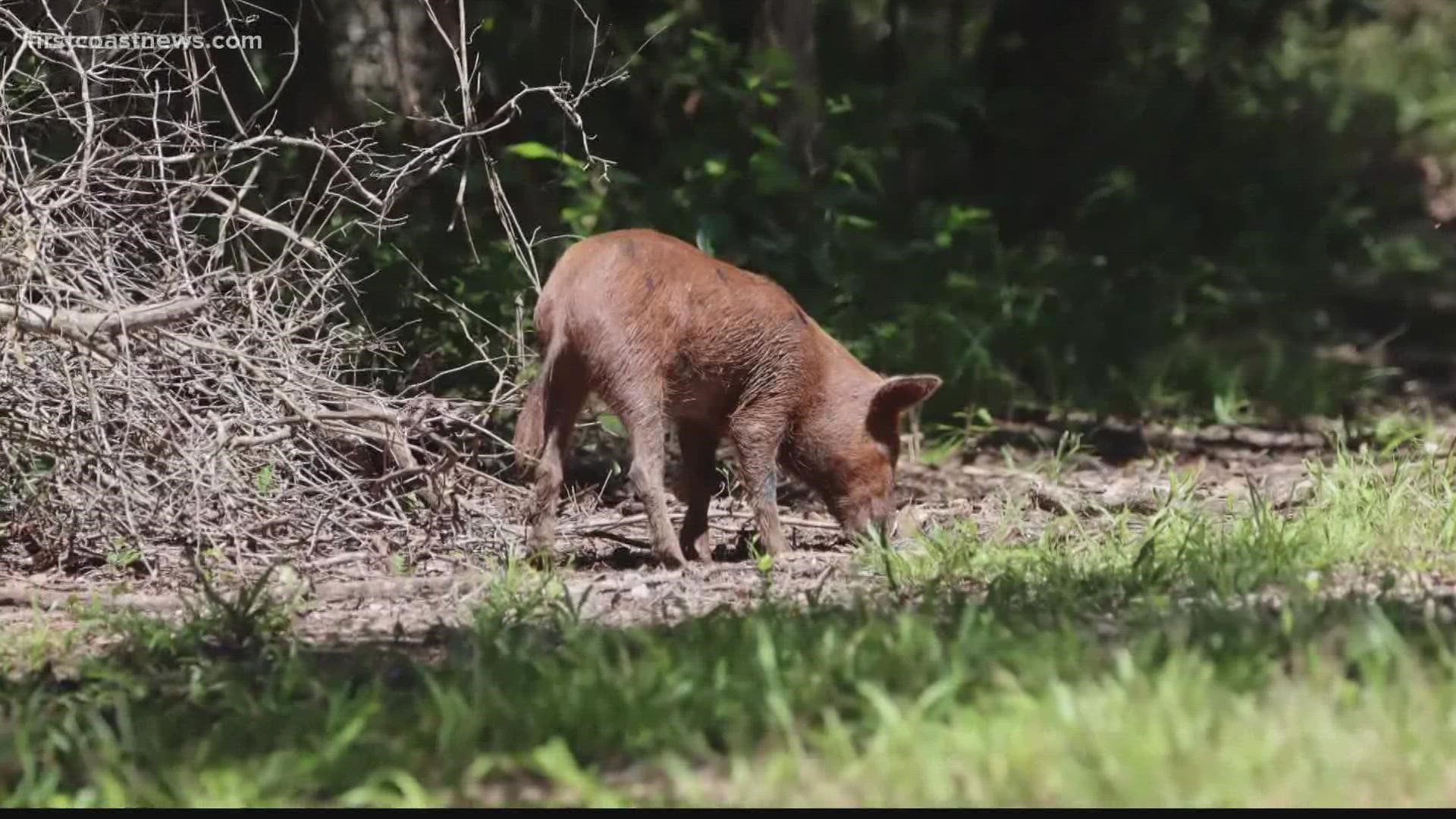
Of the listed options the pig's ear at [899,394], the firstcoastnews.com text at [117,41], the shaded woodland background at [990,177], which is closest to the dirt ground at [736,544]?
the pig's ear at [899,394]

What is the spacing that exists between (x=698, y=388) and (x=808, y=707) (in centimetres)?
327

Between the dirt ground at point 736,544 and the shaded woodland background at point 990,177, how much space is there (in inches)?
29.8

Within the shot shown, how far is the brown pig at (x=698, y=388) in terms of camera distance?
21.8 feet

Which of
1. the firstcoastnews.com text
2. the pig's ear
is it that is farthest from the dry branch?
the pig's ear

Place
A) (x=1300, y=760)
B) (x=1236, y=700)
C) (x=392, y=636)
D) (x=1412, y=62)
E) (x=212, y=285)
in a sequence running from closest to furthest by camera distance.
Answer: (x=1300, y=760)
(x=1236, y=700)
(x=392, y=636)
(x=212, y=285)
(x=1412, y=62)

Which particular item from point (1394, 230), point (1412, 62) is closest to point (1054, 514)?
point (1394, 230)

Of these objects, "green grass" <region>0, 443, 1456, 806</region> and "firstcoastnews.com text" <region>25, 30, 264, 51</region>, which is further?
"firstcoastnews.com text" <region>25, 30, 264, 51</region>

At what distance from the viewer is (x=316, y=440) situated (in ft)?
23.1

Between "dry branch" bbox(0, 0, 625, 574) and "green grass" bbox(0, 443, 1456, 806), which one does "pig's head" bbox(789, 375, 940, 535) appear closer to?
"dry branch" bbox(0, 0, 625, 574)

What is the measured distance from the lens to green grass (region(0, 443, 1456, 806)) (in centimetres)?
341

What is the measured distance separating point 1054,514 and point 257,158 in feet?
11.3

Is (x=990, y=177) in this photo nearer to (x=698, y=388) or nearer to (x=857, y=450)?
(x=857, y=450)

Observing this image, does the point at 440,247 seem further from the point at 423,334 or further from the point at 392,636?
the point at 392,636

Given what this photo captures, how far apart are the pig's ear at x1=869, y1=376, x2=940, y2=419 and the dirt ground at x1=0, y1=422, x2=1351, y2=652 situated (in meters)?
0.46
